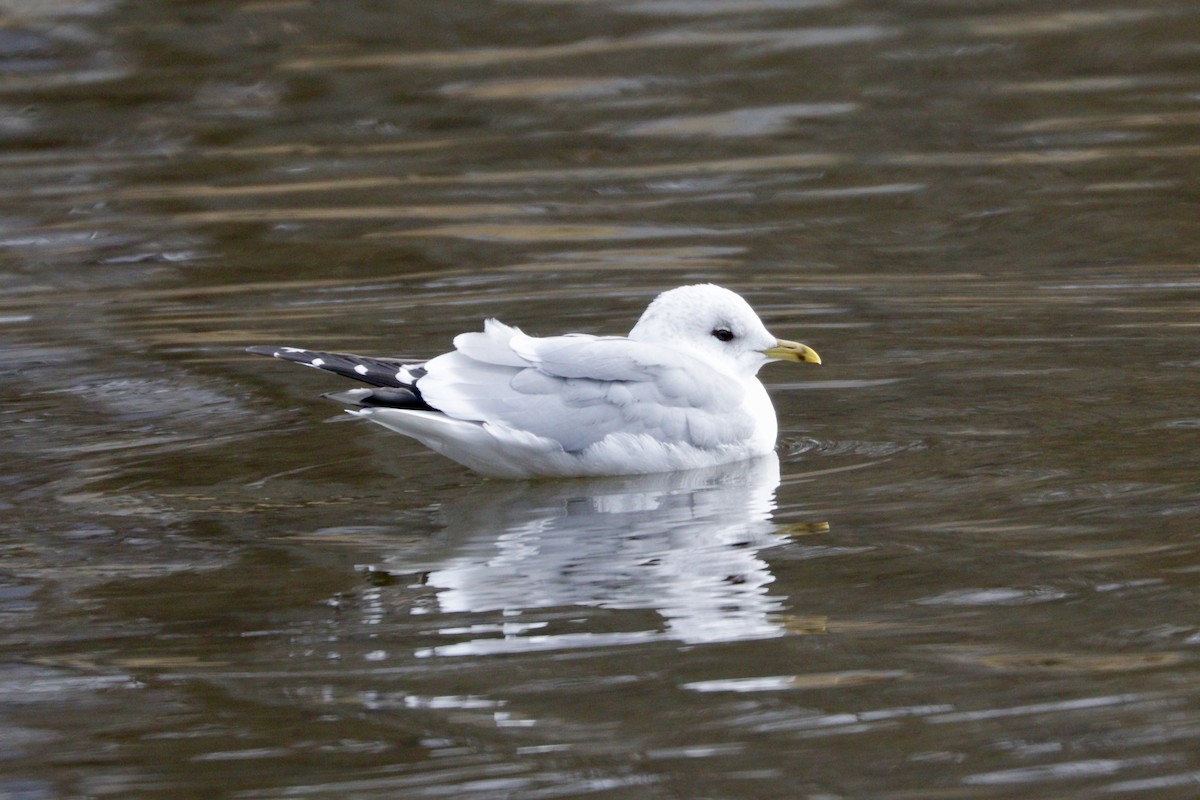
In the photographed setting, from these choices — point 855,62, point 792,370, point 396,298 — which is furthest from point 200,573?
point 855,62

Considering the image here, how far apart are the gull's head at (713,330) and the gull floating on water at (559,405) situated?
0.19m

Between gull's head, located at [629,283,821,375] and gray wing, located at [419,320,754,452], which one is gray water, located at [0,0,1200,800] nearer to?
gray wing, located at [419,320,754,452]

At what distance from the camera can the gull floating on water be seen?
6.20 meters

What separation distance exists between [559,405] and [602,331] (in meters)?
2.23

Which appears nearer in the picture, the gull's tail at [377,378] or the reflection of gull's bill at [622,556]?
the reflection of gull's bill at [622,556]

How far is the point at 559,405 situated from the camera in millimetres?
6250

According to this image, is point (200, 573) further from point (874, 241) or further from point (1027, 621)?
point (874, 241)

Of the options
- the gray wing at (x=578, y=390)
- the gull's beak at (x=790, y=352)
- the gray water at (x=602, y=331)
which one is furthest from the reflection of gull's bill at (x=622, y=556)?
the gull's beak at (x=790, y=352)

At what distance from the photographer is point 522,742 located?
420 cm

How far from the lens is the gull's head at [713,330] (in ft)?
22.1

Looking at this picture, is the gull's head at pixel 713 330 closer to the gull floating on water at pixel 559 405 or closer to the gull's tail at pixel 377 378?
the gull floating on water at pixel 559 405

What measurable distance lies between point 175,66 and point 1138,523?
33.1ft

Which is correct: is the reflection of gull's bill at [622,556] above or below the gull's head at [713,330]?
below

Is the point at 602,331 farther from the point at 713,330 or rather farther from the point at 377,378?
the point at 377,378
